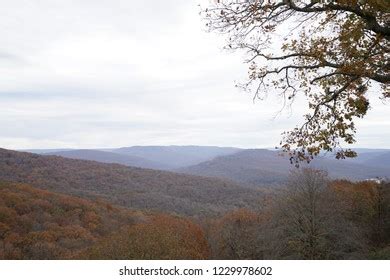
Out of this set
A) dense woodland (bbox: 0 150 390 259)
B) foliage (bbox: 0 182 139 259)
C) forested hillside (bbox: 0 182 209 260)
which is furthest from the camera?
foliage (bbox: 0 182 139 259)

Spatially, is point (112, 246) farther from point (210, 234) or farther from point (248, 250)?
point (210, 234)

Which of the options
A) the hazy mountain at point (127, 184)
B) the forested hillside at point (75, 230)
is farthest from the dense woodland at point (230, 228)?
the hazy mountain at point (127, 184)

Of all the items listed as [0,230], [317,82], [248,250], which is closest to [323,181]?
[248,250]

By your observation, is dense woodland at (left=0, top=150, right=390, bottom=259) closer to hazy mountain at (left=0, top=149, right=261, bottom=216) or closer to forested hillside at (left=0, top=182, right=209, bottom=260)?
forested hillside at (left=0, top=182, right=209, bottom=260)

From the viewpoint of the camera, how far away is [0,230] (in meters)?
57.7

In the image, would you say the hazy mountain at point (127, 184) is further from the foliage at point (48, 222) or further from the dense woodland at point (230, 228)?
the dense woodland at point (230, 228)

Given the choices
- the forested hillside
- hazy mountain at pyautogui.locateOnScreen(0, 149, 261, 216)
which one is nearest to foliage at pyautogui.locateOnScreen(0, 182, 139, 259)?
the forested hillside

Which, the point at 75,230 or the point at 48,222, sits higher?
the point at 48,222

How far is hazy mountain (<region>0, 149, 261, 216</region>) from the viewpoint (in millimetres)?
120062

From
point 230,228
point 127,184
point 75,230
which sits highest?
point 230,228

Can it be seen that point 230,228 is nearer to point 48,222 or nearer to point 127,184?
point 48,222

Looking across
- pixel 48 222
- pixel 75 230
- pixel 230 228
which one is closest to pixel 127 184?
pixel 48 222

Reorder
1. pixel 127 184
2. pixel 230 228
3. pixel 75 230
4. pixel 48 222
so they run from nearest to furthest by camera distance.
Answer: pixel 230 228
pixel 75 230
pixel 48 222
pixel 127 184

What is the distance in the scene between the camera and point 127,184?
15012 cm
